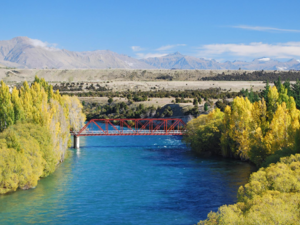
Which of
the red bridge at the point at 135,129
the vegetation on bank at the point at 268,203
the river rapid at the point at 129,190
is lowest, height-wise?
the river rapid at the point at 129,190

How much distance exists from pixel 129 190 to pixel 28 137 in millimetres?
14813

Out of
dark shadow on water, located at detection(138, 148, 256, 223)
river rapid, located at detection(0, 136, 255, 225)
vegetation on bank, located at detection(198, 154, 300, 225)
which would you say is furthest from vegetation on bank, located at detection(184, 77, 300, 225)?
river rapid, located at detection(0, 136, 255, 225)

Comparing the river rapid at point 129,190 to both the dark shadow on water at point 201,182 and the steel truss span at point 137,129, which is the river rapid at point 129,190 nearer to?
the dark shadow on water at point 201,182

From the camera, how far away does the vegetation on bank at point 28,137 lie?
141 feet

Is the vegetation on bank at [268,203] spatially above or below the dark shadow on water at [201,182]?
above

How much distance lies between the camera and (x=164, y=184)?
4862 cm

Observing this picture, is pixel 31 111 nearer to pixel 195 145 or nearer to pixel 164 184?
pixel 164 184

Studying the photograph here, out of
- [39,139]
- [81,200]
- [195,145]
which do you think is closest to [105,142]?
[195,145]

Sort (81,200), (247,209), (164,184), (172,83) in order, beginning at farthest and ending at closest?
1. (172,83)
2. (164,184)
3. (81,200)
4. (247,209)

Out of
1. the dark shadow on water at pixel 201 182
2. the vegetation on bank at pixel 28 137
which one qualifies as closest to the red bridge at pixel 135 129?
the dark shadow on water at pixel 201 182

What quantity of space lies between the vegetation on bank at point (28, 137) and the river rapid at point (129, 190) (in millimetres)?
1794

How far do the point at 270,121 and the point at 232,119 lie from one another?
7.97 metres

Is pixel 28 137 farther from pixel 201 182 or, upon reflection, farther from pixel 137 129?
pixel 137 129

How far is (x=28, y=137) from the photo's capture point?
4900 centimetres
